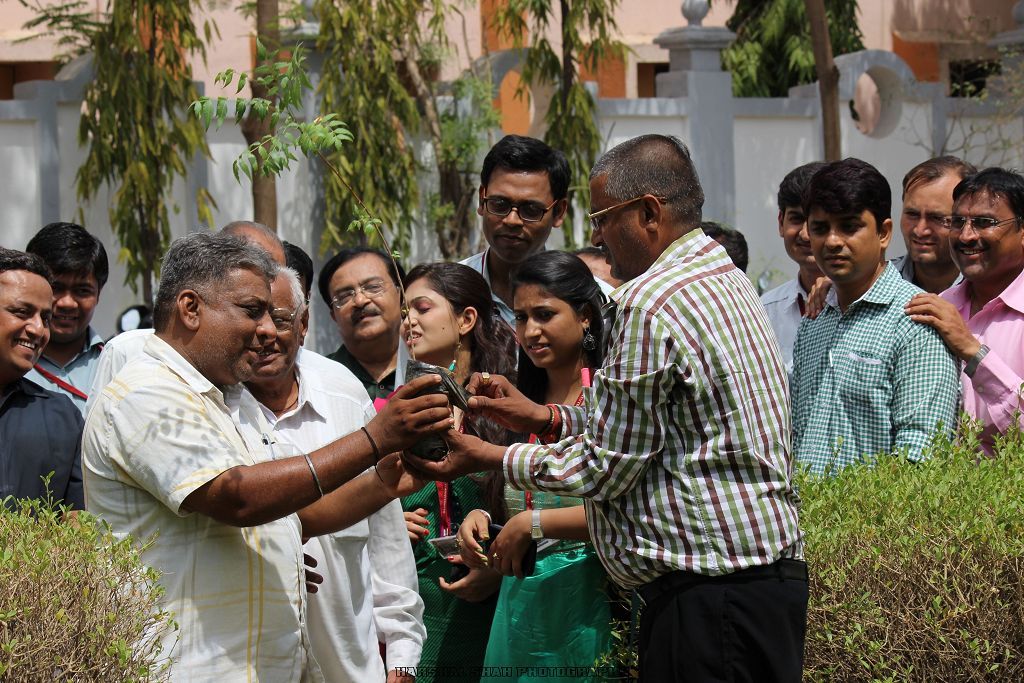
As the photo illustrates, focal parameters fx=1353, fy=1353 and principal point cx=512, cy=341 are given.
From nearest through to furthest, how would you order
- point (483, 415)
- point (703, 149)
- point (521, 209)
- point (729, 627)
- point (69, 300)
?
1. point (729, 627)
2. point (483, 415)
3. point (521, 209)
4. point (69, 300)
5. point (703, 149)

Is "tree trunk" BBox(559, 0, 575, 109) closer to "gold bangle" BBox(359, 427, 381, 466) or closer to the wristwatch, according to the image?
the wristwatch

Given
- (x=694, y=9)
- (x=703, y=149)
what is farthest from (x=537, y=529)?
(x=694, y=9)

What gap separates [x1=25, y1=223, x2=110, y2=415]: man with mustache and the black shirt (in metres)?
Answer: 0.71

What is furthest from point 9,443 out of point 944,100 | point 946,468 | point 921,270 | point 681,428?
point 944,100

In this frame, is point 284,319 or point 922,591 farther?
point 284,319

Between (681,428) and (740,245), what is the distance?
3103 millimetres

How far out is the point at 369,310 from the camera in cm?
548

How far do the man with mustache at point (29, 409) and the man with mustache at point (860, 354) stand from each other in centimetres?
243

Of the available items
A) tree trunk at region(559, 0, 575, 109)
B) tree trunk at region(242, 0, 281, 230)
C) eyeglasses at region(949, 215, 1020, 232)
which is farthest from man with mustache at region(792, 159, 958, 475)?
tree trunk at region(559, 0, 575, 109)

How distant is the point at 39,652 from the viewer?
2.92 m

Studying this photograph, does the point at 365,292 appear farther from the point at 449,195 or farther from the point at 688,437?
the point at 449,195

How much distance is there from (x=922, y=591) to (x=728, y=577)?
74cm

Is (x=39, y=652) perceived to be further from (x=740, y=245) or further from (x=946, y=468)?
(x=740, y=245)

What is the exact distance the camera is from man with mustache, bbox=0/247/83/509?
439 cm
